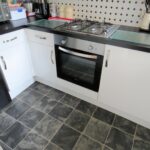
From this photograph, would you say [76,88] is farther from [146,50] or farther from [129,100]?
[146,50]

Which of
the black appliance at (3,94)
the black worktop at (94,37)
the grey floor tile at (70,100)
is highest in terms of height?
the black worktop at (94,37)

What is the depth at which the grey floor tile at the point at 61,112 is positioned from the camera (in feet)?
5.29

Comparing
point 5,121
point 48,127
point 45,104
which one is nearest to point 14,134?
point 5,121

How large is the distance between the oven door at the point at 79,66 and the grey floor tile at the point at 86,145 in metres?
0.54

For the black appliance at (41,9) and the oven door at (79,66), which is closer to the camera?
the oven door at (79,66)

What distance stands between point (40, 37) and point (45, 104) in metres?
0.84

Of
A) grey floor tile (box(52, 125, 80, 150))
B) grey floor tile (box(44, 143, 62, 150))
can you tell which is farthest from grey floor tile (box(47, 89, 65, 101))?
grey floor tile (box(44, 143, 62, 150))

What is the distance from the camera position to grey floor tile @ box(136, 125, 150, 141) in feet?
4.54

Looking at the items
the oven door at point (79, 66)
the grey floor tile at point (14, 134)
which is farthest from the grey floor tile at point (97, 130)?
the grey floor tile at point (14, 134)

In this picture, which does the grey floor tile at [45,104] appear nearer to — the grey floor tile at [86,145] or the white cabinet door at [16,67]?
the white cabinet door at [16,67]

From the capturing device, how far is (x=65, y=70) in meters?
1.70

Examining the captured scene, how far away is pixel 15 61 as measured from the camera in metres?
1.70

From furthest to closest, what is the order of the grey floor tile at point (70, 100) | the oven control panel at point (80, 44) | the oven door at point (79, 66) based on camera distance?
the grey floor tile at point (70, 100), the oven door at point (79, 66), the oven control panel at point (80, 44)

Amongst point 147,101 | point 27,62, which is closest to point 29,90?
point 27,62
